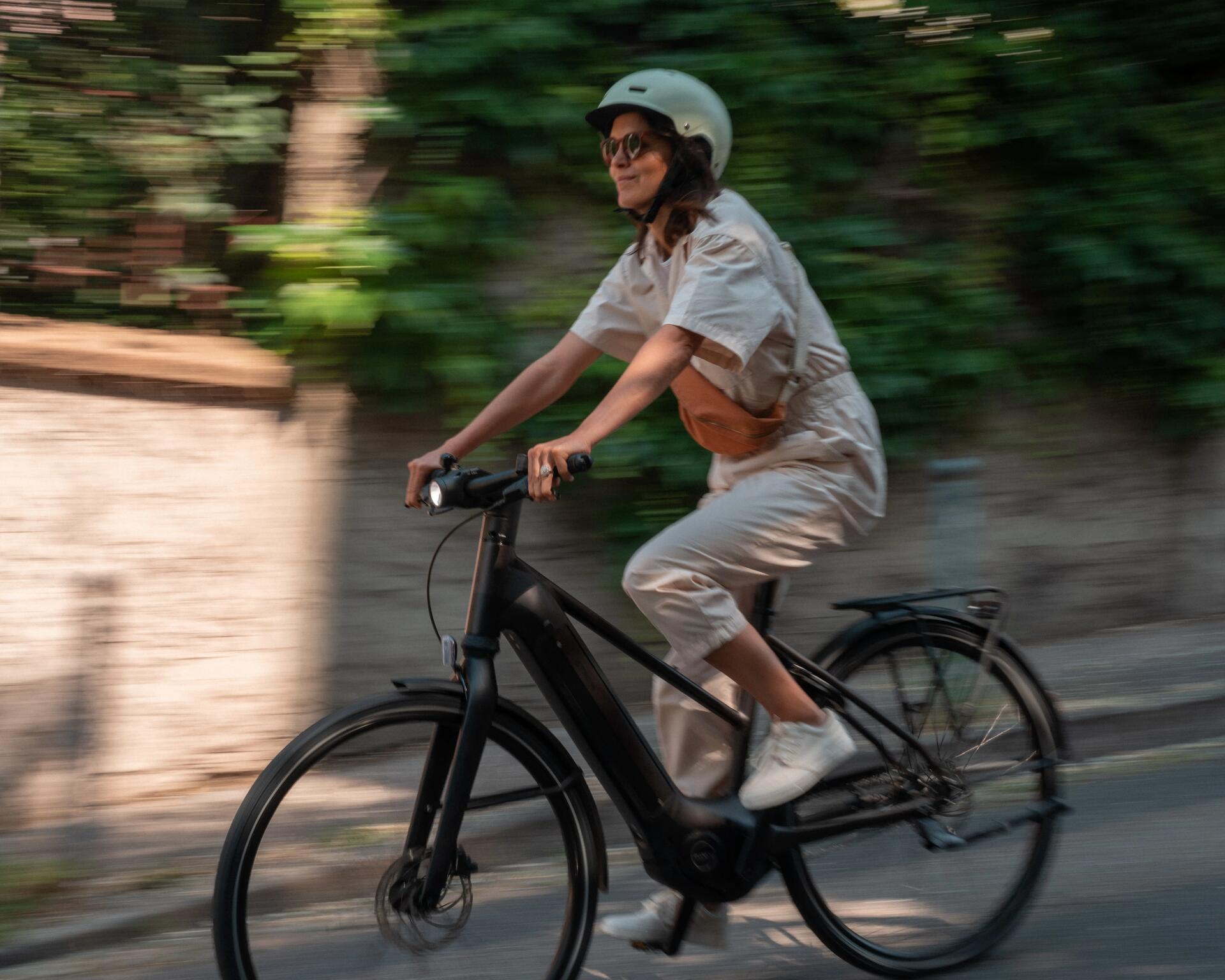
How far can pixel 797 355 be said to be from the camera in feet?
10.5

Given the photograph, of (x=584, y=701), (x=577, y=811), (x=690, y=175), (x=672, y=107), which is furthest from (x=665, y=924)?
(x=672, y=107)

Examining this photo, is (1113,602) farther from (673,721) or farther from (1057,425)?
(673,721)

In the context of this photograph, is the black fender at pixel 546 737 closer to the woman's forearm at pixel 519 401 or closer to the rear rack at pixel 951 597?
the woman's forearm at pixel 519 401

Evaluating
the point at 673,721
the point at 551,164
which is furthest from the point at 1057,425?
the point at 673,721

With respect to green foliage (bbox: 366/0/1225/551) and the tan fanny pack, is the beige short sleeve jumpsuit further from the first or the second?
green foliage (bbox: 366/0/1225/551)

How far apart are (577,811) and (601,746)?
0.15 meters

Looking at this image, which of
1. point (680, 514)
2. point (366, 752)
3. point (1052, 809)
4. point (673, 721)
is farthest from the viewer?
point (680, 514)

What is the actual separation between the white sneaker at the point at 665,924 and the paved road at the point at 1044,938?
203mm

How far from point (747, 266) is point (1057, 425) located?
382 cm

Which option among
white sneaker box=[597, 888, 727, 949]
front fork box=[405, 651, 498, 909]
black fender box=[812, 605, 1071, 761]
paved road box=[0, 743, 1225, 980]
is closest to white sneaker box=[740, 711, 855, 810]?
black fender box=[812, 605, 1071, 761]

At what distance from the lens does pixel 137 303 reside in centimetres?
521

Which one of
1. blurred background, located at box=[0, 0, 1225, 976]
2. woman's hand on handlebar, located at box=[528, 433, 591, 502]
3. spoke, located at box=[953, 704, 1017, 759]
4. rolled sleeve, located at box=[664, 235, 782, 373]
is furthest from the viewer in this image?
blurred background, located at box=[0, 0, 1225, 976]

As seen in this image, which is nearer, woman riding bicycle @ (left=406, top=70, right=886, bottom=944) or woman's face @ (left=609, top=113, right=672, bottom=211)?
woman riding bicycle @ (left=406, top=70, right=886, bottom=944)

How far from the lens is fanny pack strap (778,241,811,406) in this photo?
3.21 meters
